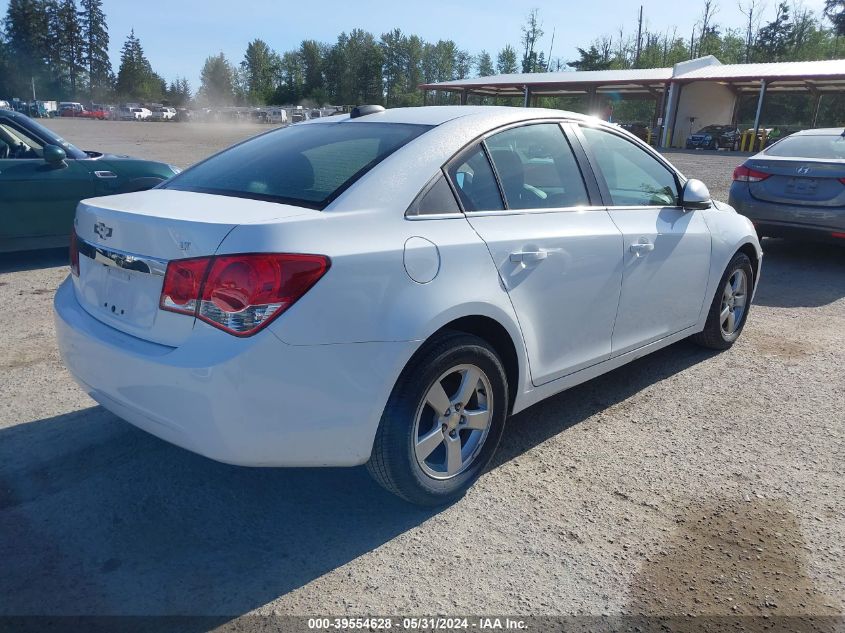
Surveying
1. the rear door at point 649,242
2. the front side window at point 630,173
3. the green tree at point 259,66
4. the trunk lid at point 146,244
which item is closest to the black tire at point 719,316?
the rear door at point 649,242

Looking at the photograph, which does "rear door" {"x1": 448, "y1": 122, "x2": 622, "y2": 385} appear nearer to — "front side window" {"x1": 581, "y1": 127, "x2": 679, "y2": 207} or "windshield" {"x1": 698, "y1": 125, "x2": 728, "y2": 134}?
"front side window" {"x1": 581, "y1": 127, "x2": 679, "y2": 207}

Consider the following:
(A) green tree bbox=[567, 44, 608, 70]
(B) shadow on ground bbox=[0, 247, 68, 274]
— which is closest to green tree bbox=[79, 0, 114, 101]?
(A) green tree bbox=[567, 44, 608, 70]

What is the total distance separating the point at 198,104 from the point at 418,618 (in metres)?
93.9

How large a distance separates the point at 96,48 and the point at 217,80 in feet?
96.8

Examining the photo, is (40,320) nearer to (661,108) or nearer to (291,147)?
(291,147)

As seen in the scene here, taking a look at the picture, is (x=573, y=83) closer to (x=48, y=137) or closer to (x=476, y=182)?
(x=48, y=137)

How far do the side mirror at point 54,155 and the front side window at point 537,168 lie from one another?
5.44 meters

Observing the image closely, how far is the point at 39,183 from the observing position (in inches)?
266

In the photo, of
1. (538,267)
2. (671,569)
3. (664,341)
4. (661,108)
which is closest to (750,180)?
(664,341)

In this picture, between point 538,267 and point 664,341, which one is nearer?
point 538,267

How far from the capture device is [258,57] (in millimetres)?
106500

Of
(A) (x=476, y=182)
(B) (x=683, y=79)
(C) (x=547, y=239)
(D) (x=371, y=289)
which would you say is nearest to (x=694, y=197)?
(C) (x=547, y=239)

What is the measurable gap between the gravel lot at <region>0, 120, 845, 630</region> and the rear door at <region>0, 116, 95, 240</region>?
127 inches

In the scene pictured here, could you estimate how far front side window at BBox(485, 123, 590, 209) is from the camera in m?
3.19
